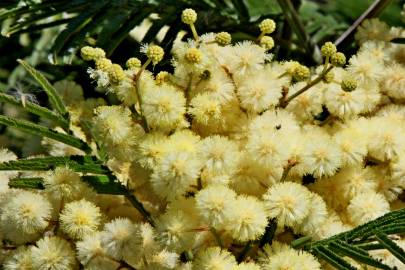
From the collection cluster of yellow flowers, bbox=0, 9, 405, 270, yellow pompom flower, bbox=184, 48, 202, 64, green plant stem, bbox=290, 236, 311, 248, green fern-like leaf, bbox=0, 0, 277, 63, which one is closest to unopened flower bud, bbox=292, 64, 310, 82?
cluster of yellow flowers, bbox=0, 9, 405, 270

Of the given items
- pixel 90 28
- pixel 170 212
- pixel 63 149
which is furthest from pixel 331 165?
pixel 90 28

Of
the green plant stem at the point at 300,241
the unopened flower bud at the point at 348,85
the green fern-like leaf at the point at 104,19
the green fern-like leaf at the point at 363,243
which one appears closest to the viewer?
the green fern-like leaf at the point at 363,243

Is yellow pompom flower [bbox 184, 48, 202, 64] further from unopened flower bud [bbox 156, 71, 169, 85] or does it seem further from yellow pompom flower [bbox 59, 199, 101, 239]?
yellow pompom flower [bbox 59, 199, 101, 239]

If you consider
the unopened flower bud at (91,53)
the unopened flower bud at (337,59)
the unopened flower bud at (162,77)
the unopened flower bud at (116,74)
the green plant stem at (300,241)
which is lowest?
the green plant stem at (300,241)

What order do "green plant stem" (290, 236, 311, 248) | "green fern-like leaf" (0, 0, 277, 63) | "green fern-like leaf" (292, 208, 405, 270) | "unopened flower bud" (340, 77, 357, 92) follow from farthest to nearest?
"green fern-like leaf" (0, 0, 277, 63) < "unopened flower bud" (340, 77, 357, 92) < "green plant stem" (290, 236, 311, 248) < "green fern-like leaf" (292, 208, 405, 270)

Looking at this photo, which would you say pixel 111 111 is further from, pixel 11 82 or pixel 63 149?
pixel 11 82

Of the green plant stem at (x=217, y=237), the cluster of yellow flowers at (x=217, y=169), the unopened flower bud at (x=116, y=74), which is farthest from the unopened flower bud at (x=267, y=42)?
the green plant stem at (x=217, y=237)

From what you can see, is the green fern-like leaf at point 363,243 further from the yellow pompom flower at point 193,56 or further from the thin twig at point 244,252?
the yellow pompom flower at point 193,56

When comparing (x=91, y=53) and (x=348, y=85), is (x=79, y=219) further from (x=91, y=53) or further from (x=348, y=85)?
(x=348, y=85)
